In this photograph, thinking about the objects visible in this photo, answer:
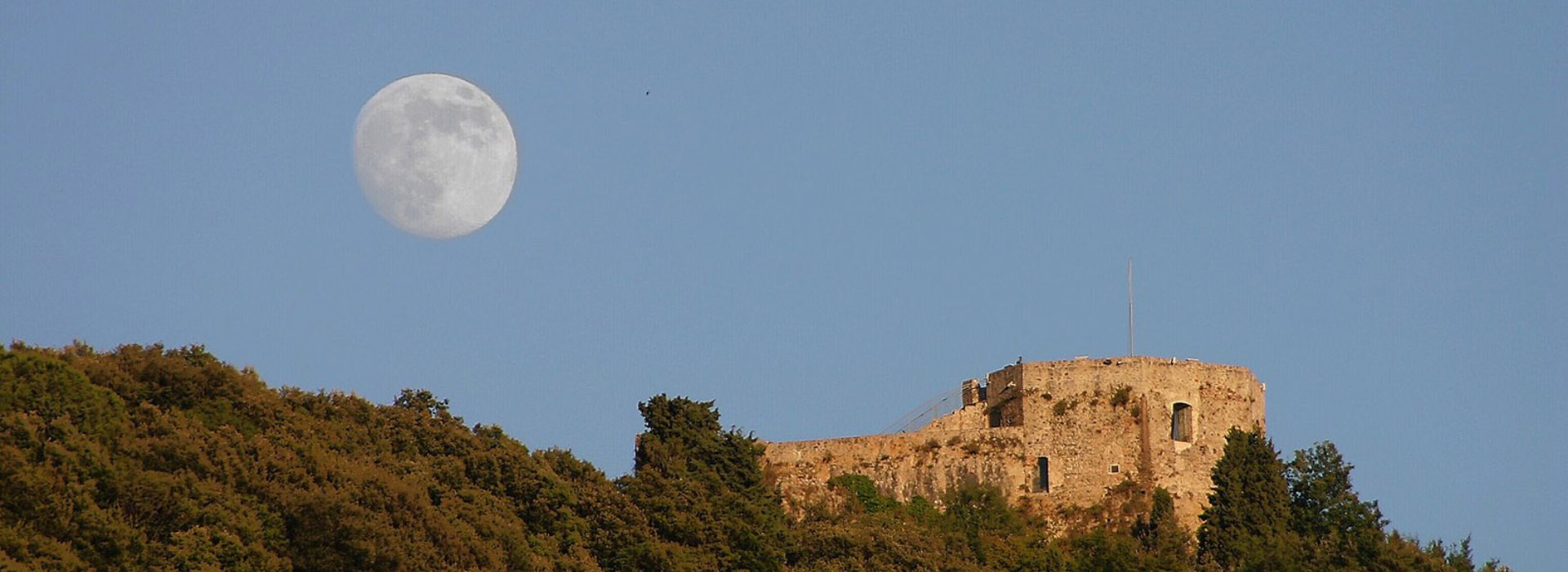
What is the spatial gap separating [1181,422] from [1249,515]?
3.15 metres

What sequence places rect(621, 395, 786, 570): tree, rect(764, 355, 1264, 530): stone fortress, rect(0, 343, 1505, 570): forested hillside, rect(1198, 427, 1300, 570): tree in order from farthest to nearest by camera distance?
rect(764, 355, 1264, 530): stone fortress
rect(1198, 427, 1300, 570): tree
rect(621, 395, 786, 570): tree
rect(0, 343, 1505, 570): forested hillside

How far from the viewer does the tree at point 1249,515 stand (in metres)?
79.4

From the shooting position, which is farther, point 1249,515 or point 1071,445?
point 1071,445

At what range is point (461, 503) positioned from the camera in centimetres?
7175

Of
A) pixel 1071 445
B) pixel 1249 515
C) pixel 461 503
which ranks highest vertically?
pixel 1071 445

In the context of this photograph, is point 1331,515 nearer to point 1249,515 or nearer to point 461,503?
point 1249,515

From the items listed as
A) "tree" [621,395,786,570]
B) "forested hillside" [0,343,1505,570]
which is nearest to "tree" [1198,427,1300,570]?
"forested hillside" [0,343,1505,570]

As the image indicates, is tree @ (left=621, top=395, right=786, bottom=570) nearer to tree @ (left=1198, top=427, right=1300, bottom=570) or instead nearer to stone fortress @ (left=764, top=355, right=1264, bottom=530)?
stone fortress @ (left=764, top=355, right=1264, bottom=530)

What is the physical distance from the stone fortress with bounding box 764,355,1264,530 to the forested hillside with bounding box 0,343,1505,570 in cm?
59

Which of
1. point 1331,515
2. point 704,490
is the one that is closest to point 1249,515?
point 1331,515

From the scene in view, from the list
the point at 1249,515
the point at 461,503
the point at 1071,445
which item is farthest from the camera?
the point at 1071,445

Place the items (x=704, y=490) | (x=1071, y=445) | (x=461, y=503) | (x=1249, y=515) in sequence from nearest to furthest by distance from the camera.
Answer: (x=461, y=503) < (x=704, y=490) < (x=1249, y=515) < (x=1071, y=445)

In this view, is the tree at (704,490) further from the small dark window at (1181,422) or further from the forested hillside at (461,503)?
the small dark window at (1181,422)

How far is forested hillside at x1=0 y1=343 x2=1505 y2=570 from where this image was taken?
64750 millimetres
